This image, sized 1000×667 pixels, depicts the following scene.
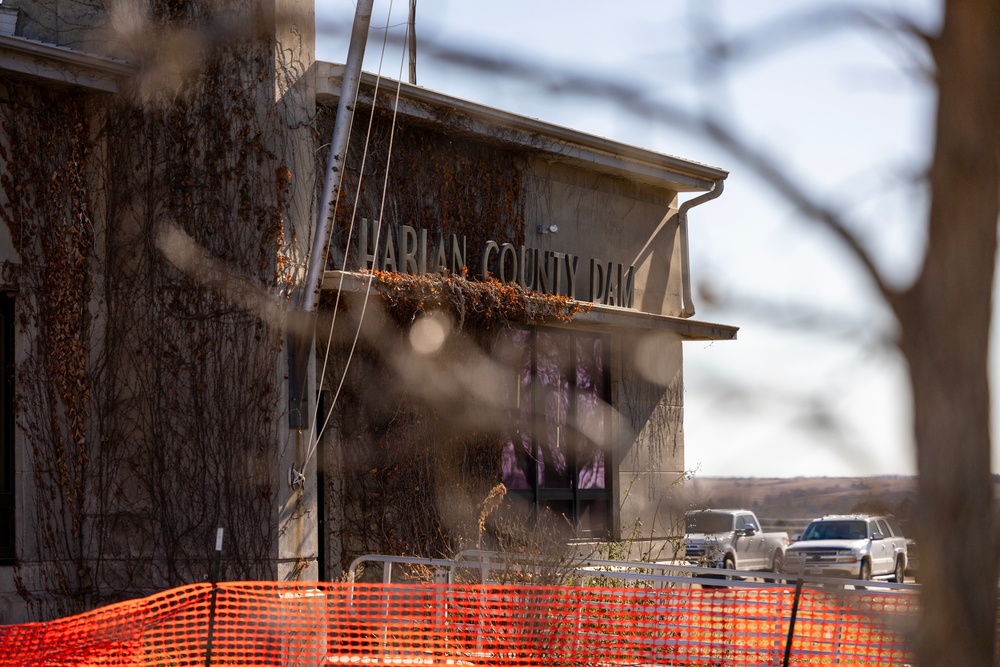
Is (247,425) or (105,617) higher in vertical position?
(247,425)

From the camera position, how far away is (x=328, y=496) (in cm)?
1217

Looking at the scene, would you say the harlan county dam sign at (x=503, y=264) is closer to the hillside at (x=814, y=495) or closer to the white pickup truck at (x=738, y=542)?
the hillside at (x=814, y=495)

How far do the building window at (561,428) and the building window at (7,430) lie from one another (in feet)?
17.1

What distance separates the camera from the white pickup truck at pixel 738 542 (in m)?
27.5

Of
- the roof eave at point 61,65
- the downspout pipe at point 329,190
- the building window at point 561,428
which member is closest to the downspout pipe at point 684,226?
the building window at point 561,428

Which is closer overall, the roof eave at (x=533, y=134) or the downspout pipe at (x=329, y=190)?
the downspout pipe at (x=329, y=190)

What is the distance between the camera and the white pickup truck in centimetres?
2752

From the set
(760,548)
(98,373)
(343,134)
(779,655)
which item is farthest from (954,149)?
(760,548)

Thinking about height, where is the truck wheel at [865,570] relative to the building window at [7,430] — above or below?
below

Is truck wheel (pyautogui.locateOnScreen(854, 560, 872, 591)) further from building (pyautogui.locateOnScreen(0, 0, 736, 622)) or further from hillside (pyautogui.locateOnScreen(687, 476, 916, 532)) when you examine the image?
hillside (pyautogui.locateOnScreen(687, 476, 916, 532))

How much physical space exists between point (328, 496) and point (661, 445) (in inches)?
222

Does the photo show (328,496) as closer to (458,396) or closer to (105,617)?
(458,396)

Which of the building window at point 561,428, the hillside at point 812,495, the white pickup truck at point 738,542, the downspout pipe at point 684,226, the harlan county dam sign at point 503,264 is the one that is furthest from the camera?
the white pickup truck at point 738,542

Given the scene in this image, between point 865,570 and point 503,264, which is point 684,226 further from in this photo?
point 865,570
